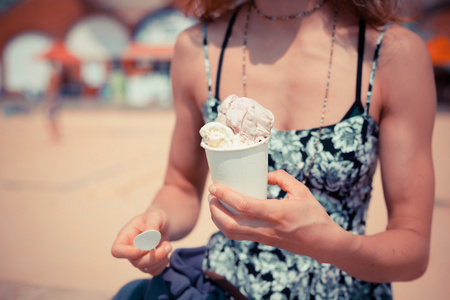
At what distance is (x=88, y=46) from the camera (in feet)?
71.1

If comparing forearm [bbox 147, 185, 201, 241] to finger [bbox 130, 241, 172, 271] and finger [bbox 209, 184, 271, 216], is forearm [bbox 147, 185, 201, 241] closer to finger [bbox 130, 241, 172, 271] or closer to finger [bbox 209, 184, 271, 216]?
finger [bbox 130, 241, 172, 271]

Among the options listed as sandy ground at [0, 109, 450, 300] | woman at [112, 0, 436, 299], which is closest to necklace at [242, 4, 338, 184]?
woman at [112, 0, 436, 299]

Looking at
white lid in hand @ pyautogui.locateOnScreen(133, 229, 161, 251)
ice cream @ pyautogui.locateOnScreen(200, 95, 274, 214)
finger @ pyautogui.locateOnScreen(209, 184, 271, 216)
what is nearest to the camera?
finger @ pyautogui.locateOnScreen(209, 184, 271, 216)

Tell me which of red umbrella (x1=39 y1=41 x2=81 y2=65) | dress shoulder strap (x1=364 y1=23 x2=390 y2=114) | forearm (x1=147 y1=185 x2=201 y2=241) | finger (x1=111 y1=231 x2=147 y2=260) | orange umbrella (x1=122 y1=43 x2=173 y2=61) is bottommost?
red umbrella (x1=39 y1=41 x2=81 y2=65)

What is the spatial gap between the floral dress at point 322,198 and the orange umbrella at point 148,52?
1754 cm

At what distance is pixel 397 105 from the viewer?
1169mm

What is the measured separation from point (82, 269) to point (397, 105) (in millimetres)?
3192

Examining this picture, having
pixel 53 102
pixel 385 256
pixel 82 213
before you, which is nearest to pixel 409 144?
pixel 385 256

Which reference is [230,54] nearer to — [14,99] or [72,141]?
[72,141]

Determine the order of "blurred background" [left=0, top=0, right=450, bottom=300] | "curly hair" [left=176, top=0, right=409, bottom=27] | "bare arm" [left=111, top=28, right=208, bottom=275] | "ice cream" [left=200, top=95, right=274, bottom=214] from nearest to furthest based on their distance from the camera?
"ice cream" [left=200, top=95, right=274, bottom=214]
"curly hair" [left=176, top=0, right=409, bottom=27]
"bare arm" [left=111, top=28, right=208, bottom=275]
"blurred background" [left=0, top=0, right=450, bottom=300]

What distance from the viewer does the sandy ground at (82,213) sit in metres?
3.17

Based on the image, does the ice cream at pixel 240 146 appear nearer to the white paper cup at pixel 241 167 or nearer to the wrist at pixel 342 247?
the white paper cup at pixel 241 167

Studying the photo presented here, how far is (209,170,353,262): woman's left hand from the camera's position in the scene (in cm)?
82

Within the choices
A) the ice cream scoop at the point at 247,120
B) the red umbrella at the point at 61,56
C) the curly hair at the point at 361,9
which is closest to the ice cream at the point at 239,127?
the ice cream scoop at the point at 247,120
